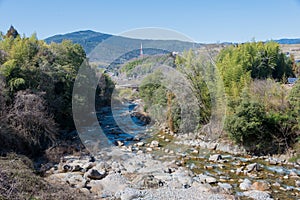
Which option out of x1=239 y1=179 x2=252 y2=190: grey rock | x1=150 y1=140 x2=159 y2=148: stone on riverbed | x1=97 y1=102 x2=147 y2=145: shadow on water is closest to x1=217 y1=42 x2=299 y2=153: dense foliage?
x1=239 y1=179 x2=252 y2=190: grey rock

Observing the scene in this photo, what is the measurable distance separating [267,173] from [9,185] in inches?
349

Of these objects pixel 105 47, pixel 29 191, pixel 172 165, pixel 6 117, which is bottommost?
pixel 172 165

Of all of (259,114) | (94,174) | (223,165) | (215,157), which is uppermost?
(259,114)

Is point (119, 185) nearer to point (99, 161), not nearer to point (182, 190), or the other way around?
point (182, 190)

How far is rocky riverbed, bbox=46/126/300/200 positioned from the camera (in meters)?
8.98

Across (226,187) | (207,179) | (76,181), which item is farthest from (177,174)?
(76,181)

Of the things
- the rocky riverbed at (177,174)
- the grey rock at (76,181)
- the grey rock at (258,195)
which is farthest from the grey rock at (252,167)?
the grey rock at (76,181)

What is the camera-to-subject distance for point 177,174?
10781 millimetres

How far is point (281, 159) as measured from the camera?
39.8ft

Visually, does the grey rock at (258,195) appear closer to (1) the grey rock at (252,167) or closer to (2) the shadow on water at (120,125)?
(1) the grey rock at (252,167)

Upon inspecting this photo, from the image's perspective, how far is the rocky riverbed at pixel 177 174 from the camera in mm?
8977

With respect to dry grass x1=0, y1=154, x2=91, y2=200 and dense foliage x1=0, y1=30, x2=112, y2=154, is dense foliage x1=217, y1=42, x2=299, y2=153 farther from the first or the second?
dense foliage x1=0, y1=30, x2=112, y2=154

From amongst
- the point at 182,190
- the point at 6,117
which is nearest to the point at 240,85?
the point at 182,190

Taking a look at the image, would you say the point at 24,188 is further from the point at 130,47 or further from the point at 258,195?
the point at 130,47
